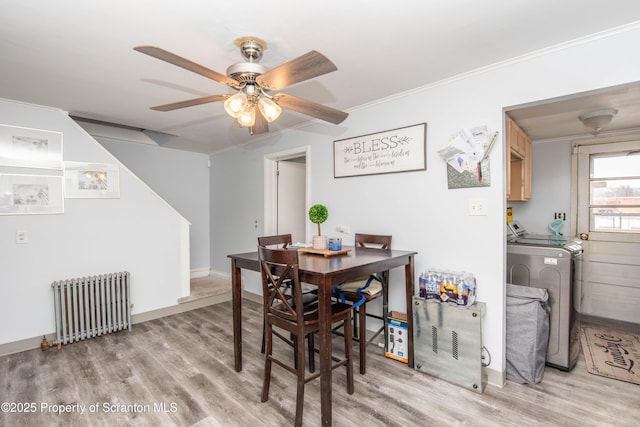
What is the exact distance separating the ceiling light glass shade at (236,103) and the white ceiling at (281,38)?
16.1 inches

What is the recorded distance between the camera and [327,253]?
2.27 meters

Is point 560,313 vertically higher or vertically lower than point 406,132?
lower

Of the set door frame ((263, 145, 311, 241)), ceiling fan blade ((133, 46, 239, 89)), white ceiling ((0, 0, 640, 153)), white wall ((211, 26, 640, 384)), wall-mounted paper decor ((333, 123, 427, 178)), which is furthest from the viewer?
door frame ((263, 145, 311, 241))

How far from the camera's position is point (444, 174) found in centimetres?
254

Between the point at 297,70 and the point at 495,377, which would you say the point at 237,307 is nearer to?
the point at 297,70

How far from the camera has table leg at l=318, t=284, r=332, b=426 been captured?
1693 millimetres

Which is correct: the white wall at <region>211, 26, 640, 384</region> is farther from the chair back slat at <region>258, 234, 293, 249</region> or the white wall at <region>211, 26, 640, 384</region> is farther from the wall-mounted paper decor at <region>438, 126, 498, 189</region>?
the chair back slat at <region>258, 234, 293, 249</region>

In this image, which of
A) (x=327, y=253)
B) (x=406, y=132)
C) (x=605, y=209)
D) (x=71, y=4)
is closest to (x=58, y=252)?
(x=71, y=4)

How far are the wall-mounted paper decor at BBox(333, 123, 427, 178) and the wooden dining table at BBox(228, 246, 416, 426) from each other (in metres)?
0.83

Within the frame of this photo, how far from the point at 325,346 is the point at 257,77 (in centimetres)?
154

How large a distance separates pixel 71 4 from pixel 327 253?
2051 millimetres

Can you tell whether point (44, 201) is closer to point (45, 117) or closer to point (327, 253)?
point (45, 117)

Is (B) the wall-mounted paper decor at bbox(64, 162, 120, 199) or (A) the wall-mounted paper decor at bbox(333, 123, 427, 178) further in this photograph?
(B) the wall-mounted paper decor at bbox(64, 162, 120, 199)

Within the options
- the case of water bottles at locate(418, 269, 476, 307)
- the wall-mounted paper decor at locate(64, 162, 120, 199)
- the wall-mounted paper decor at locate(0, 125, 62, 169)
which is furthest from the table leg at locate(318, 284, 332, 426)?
the wall-mounted paper decor at locate(0, 125, 62, 169)
